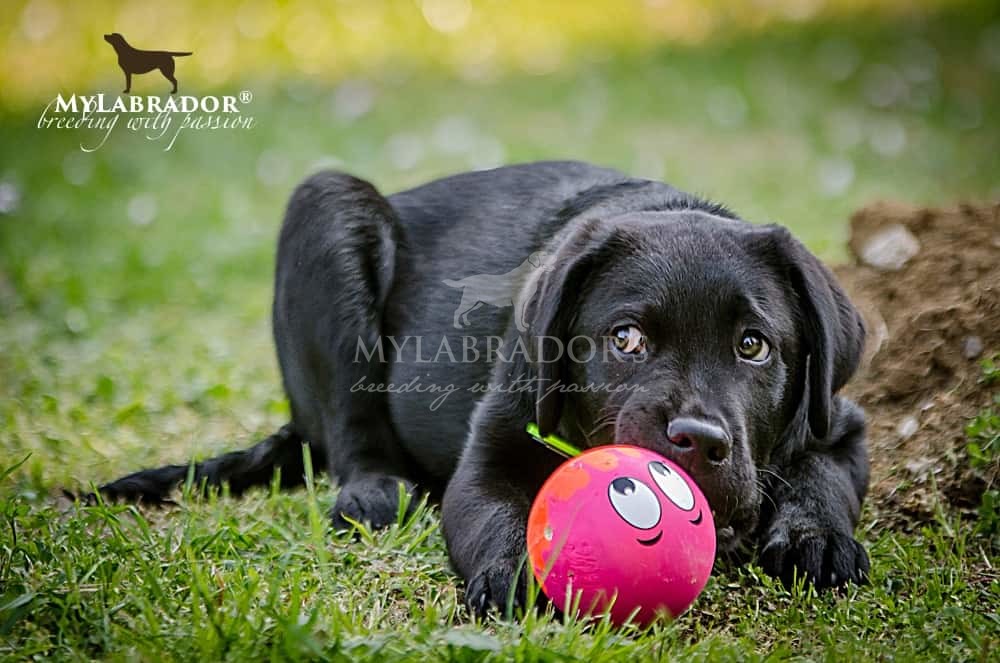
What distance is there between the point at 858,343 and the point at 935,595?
78cm

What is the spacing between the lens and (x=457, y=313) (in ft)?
14.4

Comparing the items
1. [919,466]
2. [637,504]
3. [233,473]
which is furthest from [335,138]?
[637,504]

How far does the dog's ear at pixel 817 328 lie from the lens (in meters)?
3.45

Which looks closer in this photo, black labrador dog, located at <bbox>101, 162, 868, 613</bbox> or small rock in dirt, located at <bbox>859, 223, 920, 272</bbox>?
black labrador dog, located at <bbox>101, 162, 868, 613</bbox>

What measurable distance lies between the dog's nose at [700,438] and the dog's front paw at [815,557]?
0.57m

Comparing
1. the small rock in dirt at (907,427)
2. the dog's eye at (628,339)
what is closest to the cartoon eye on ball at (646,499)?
the dog's eye at (628,339)

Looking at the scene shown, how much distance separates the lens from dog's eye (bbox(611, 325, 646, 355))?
330 cm

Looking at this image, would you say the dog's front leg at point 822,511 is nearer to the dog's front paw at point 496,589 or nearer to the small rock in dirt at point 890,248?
the dog's front paw at point 496,589

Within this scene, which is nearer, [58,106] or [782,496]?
[782,496]

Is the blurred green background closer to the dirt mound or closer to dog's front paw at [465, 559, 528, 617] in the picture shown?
the dirt mound

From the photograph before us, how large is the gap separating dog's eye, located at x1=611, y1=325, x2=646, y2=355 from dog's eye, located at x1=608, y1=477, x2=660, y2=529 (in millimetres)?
546

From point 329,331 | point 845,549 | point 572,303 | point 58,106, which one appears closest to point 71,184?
point 58,106

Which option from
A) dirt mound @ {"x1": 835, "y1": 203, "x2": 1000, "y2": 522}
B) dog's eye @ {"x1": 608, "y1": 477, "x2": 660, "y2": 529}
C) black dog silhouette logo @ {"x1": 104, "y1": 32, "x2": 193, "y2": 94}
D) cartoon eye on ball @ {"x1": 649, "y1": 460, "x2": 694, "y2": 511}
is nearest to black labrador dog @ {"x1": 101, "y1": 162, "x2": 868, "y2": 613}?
cartoon eye on ball @ {"x1": 649, "y1": 460, "x2": 694, "y2": 511}

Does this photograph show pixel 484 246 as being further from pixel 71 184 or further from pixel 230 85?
pixel 230 85
